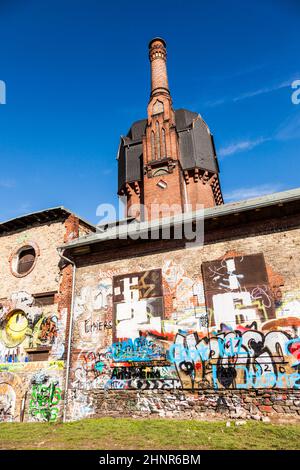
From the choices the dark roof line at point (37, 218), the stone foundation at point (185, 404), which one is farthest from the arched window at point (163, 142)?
the stone foundation at point (185, 404)

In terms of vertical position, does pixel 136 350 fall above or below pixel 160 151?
below

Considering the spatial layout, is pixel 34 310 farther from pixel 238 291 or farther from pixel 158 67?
pixel 158 67

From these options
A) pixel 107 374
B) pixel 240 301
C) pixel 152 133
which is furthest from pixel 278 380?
pixel 152 133

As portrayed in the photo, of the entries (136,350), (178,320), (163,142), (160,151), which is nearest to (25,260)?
(136,350)

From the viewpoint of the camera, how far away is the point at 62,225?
1184cm

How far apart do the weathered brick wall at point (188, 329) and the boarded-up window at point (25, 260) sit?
272 cm

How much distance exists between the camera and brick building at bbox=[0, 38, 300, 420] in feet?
25.9

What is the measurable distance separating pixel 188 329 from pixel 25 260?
6.99m

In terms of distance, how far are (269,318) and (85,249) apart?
6.18 metres

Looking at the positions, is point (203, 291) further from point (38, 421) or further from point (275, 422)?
point (38, 421)

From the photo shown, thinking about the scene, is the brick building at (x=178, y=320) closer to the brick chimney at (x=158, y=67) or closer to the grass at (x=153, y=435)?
the grass at (x=153, y=435)

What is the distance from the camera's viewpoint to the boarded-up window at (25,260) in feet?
39.5

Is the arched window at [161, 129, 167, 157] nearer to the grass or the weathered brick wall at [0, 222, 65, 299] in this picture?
the weathered brick wall at [0, 222, 65, 299]

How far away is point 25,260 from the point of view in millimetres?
12203
